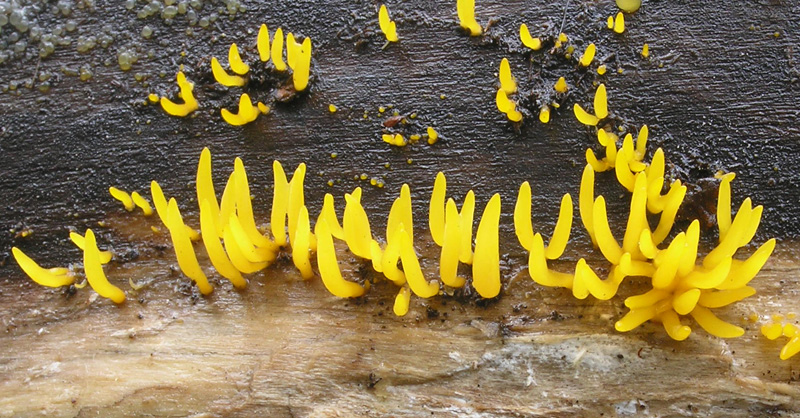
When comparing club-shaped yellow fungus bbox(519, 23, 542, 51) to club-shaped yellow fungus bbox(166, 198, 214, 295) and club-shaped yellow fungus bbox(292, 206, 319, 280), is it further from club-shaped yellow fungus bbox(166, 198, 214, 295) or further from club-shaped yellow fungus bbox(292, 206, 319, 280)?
club-shaped yellow fungus bbox(166, 198, 214, 295)

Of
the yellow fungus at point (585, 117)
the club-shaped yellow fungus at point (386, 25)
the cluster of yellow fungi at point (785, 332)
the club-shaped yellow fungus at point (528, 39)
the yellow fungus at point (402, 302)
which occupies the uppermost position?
the club-shaped yellow fungus at point (386, 25)

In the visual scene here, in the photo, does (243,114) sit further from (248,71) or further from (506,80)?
(506,80)

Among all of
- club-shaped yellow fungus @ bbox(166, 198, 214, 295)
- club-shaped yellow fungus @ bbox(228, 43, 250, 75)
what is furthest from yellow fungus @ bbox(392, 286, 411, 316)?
club-shaped yellow fungus @ bbox(228, 43, 250, 75)

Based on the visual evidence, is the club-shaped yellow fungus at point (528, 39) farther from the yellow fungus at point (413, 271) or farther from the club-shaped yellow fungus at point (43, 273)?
the club-shaped yellow fungus at point (43, 273)

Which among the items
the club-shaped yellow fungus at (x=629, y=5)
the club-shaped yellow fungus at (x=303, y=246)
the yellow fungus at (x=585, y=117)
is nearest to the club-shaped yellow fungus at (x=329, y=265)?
the club-shaped yellow fungus at (x=303, y=246)

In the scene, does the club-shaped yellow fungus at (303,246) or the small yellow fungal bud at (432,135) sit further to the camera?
the small yellow fungal bud at (432,135)

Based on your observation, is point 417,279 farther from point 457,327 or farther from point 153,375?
point 153,375

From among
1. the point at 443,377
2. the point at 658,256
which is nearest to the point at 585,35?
the point at 658,256
